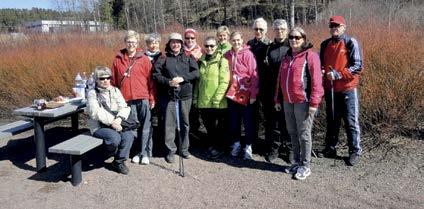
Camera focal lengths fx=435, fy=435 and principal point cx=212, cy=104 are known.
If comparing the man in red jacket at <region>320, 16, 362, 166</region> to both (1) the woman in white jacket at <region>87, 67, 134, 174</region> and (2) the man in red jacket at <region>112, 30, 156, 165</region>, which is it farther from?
(1) the woman in white jacket at <region>87, 67, 134, 174</region>

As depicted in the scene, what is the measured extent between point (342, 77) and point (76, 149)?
3.08 metres

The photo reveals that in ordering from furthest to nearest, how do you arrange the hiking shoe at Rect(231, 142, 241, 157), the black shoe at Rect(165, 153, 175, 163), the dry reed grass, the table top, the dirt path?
the dry reed grass
the hiking shoe at Rect(231, 142, 241, 157)
the black shoe at Rect(165, 153, 175, 163)
the table top
the dirt path

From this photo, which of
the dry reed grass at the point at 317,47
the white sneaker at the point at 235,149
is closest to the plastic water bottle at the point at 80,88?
the dry reed grass at the point at 317,47

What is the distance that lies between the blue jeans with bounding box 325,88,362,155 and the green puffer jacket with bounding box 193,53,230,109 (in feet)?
4.18

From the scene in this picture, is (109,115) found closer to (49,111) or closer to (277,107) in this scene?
(49,111)

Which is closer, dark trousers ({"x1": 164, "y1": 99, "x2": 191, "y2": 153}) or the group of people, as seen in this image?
the group of people

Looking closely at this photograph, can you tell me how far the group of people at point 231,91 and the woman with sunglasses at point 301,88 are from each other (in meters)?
0.01

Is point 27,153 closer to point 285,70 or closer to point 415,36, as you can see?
point 285,70

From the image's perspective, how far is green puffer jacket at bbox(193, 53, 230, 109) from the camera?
5.48 m

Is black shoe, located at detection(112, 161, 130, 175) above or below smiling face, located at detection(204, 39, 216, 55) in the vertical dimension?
below

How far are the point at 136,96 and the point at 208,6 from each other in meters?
16.2

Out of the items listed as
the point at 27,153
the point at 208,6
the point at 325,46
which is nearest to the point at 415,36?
the point at 325,46

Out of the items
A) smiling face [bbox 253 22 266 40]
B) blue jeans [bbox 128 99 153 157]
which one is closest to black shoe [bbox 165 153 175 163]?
blue jeans [bbox 128 99 153 157]

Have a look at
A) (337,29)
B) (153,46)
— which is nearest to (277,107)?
(337,29)
